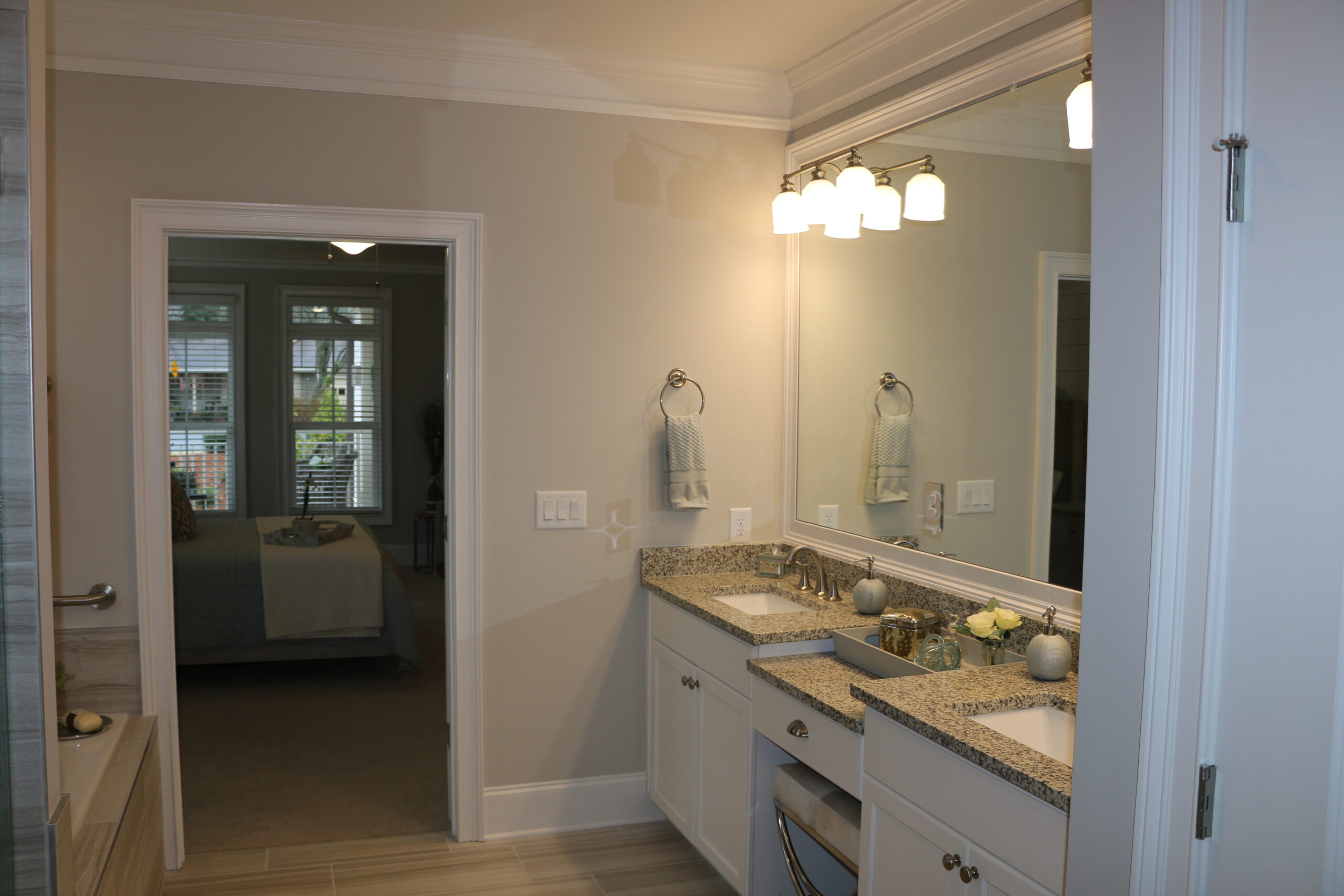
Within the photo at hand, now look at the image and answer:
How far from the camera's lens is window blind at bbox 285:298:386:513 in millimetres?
7766

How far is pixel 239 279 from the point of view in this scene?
7.61 meters

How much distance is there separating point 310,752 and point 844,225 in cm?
309

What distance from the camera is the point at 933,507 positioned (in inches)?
108

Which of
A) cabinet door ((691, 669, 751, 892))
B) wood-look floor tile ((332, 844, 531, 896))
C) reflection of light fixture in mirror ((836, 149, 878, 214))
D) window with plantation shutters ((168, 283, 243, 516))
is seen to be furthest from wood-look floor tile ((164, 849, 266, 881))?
window with plantation shutters ((168, 283, 243, 516))

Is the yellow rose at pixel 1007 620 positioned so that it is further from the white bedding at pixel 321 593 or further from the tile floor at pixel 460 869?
the white bedding at pixel 321 593

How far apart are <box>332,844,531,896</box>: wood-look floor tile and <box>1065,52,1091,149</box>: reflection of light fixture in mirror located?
8.61ft

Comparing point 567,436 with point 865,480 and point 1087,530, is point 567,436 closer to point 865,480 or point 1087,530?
point 865,480

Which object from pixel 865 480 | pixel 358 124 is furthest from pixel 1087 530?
pixel 358 124

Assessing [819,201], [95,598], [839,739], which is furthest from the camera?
[819,201]

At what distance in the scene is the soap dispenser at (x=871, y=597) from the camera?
2.78 meters

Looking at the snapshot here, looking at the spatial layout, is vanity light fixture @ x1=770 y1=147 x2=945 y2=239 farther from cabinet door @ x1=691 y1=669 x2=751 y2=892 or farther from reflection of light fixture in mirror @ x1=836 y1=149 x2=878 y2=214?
cabinet door @ x1=691 y1=669 x2=751 y2=892

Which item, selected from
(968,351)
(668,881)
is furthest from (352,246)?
(668,881)

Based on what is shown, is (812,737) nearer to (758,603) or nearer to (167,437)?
(758,603)

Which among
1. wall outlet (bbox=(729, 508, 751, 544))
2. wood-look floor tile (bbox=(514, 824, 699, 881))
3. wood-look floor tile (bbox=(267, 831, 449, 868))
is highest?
wall outlet (bbox=(729, 508, 751, 544))
